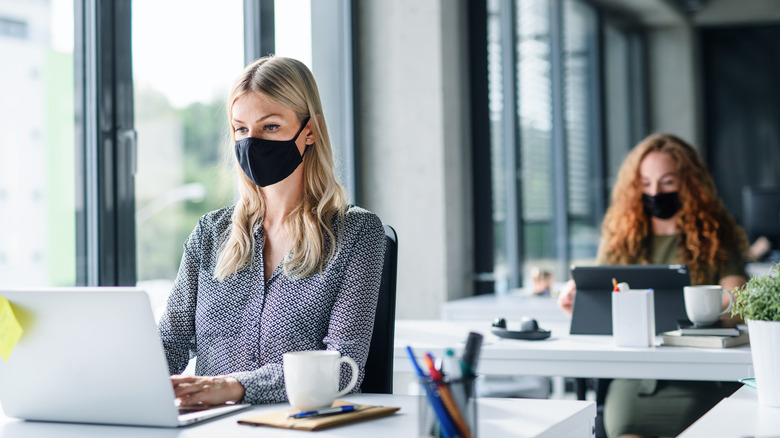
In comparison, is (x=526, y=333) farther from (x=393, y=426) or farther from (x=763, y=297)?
(x=393, y=426)

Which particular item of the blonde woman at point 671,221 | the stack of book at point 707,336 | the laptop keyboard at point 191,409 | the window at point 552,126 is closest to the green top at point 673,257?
the blonde woman at point 671,221

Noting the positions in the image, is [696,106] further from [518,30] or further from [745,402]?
[745,402]

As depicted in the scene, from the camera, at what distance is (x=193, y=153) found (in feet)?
25.0

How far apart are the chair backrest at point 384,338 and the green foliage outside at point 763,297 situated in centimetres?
67

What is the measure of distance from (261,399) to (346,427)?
0.24 m

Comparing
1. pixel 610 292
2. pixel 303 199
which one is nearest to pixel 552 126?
pixel 610 292

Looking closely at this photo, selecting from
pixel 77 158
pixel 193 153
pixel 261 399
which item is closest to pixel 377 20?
pixel 77 158

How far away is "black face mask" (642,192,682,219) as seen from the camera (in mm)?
2609

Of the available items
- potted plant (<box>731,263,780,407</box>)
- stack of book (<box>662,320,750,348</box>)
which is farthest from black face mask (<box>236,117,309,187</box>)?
stack of book (<box>662,320,750,348</box>)

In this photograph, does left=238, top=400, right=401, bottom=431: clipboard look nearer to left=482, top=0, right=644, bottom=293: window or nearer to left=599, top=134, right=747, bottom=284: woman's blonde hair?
left=599, top=134, right=747, bottom=284: woman's blonde hair

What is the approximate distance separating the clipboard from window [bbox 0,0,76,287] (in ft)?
4.18

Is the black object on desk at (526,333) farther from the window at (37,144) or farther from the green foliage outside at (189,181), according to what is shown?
the window at (37,144)

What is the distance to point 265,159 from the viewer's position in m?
1.62

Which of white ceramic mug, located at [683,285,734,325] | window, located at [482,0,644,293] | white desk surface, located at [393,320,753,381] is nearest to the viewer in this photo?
white desk surface, located at [393,320,753,381]
